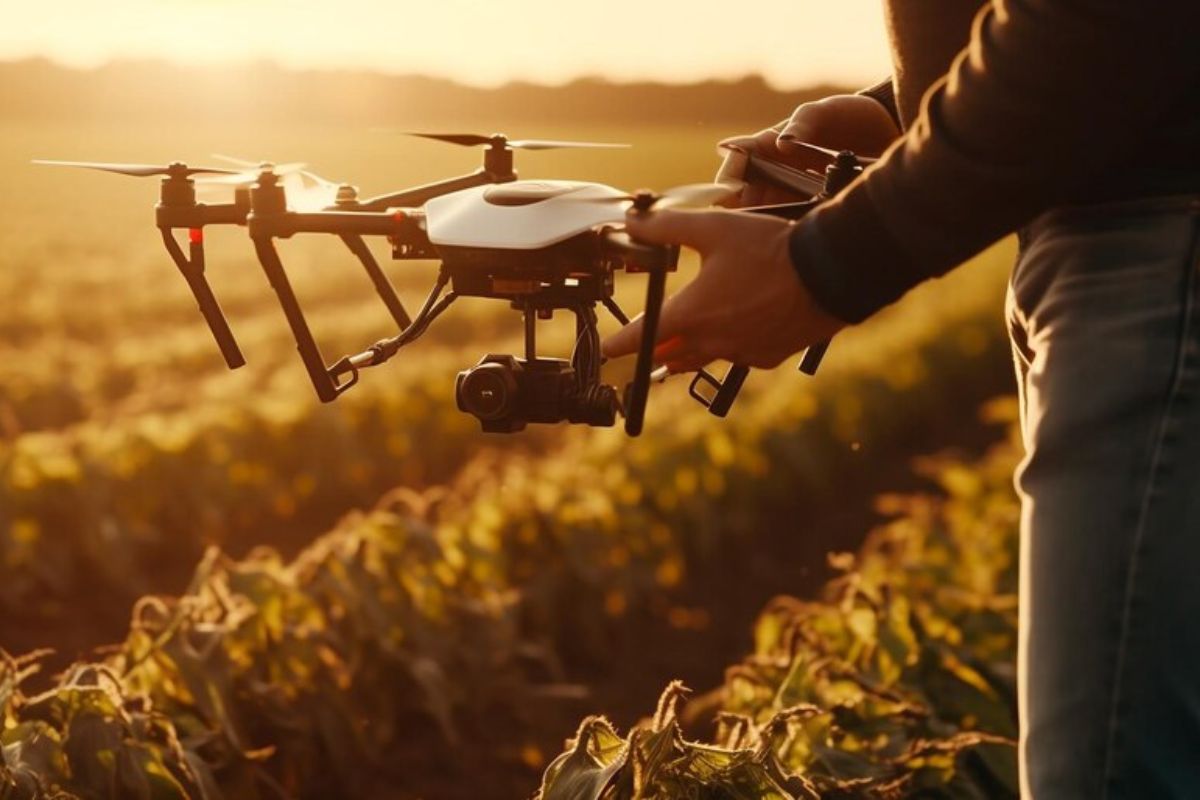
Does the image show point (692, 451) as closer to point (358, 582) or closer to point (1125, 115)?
point (358, 582)

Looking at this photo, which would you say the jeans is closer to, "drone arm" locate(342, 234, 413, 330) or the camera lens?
the camera lens

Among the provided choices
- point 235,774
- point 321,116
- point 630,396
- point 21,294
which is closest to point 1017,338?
point 630,396

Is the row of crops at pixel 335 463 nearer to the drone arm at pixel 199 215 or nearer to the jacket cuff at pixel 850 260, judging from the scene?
the drone arm at pixel 199 215

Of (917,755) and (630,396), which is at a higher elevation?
(630,396)

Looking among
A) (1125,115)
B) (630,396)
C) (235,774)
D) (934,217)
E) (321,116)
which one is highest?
(1125,115)

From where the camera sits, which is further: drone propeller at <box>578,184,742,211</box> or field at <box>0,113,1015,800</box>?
field at <box>0,113,1015,800</box>

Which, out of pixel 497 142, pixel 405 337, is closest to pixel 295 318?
pixel 405 337

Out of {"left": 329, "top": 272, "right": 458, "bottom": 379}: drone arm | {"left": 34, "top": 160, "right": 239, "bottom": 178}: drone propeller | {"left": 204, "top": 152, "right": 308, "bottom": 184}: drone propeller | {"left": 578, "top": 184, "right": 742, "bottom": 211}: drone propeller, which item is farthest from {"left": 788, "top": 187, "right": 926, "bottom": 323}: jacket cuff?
{"left": 34, "top": 160, "right": 239, "bottom": 178}: drone propeller
